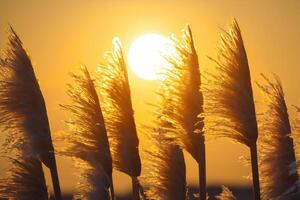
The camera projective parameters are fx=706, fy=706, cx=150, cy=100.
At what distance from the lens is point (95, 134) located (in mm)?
9914

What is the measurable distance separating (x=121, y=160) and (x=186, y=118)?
1281 millimetres

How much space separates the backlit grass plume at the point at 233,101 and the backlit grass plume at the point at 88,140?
1543 mm

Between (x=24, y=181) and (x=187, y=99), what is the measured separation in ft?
9.17

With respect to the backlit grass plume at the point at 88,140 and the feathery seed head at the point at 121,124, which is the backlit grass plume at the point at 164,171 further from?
the backlit grass plume at the point at 88,140

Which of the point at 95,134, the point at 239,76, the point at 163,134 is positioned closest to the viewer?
the point at 239,76

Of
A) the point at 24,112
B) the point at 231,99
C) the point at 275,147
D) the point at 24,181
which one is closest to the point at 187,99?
the point at 231,99

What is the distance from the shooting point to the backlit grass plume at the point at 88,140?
9906 mm

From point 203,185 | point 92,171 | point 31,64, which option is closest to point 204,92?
point 203,185

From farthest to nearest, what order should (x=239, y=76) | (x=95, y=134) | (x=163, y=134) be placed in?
(x=163, y=134) → (x=95, y=134) → (x=239, y=76)

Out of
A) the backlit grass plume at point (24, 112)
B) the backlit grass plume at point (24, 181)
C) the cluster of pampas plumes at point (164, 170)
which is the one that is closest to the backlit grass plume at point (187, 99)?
the cluster of pampas plumes at point (164, 170)

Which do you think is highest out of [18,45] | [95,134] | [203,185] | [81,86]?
[18,45]

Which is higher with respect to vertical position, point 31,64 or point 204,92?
point 31,64

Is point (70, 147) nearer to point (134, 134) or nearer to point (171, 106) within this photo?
point (134, 134)

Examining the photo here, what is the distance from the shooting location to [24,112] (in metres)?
10.1
